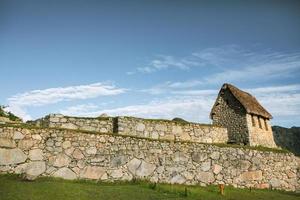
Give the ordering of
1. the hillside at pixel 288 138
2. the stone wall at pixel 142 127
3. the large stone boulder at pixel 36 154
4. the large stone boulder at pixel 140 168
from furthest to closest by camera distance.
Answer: the hillside at pixel 288 138, the stone wall at pixel 142 127, the large stone boulder at pixel 140 168, the large stone boulder at pixel 36 154

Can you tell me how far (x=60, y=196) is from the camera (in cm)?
1189

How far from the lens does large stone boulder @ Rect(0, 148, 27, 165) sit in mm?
13860

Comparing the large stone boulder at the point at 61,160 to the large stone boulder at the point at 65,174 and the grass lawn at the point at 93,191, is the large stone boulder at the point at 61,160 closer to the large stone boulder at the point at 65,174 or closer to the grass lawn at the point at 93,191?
the large stone boulder at the point at 65,174

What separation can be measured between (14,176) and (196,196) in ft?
25.4

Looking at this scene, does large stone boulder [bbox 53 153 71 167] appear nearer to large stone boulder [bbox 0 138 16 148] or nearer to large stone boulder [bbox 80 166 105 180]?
large stone boulder [bbox 80 166 105 180]

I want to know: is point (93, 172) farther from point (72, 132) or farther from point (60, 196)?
point (60, 196)

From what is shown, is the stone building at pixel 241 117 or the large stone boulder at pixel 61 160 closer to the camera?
the large stone boulder at pixel 61 160

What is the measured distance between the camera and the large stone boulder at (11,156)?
13.9 meters

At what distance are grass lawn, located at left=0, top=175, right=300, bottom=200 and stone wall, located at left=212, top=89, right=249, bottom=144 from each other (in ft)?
33.1

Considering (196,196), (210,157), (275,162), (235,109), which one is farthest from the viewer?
(235,109)

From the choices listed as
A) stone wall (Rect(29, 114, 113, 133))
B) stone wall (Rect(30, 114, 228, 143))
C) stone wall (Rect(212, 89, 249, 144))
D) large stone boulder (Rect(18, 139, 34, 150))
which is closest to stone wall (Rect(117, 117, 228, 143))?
stone wall (Rect(30, 114, 228, 143))

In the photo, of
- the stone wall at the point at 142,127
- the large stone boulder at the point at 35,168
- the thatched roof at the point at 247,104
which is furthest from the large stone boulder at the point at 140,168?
the thatched roof at the point at 247,104

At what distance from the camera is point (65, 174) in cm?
1497

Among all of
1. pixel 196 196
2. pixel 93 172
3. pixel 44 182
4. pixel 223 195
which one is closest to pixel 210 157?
pixel 223 195
